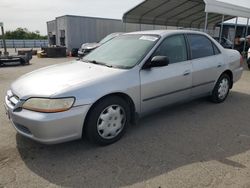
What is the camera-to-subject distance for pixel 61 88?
9.36ft

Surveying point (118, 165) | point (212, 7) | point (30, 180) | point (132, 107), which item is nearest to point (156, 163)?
point (118, 165)

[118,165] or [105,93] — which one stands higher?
[105,93]

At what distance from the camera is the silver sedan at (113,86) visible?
2.78 metres

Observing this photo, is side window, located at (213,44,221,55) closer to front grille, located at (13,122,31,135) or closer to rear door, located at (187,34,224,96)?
rear door, located at (187,34,224,96)

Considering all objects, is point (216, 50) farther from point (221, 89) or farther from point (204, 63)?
point (221, 89)

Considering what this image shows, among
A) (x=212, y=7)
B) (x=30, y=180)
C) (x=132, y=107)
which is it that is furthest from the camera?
(x=212, y=7)

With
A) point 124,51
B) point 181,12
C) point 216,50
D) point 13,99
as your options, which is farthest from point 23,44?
point 13,99

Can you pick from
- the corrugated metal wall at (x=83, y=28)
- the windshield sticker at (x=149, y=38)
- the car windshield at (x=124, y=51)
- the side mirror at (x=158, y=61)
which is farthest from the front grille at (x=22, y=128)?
the corrugated metal wall at (x=83, y=28)

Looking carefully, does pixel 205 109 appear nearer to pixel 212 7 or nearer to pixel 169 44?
pixel 169 44

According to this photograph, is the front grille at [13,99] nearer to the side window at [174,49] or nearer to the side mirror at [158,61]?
the side mirror at [158,61]

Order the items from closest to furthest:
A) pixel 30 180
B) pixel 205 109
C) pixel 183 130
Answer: pixel 30 180
pixel 183 130
pixel 205 109

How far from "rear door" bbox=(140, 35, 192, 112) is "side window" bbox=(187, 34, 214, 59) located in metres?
0.22

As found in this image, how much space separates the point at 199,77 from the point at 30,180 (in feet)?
10.9

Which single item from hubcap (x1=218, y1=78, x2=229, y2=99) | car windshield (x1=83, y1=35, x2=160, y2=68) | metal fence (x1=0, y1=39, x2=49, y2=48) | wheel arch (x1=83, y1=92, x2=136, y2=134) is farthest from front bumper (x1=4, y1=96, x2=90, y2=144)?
metal fence (x1=0, y1=39, x2=49, y2=48)
